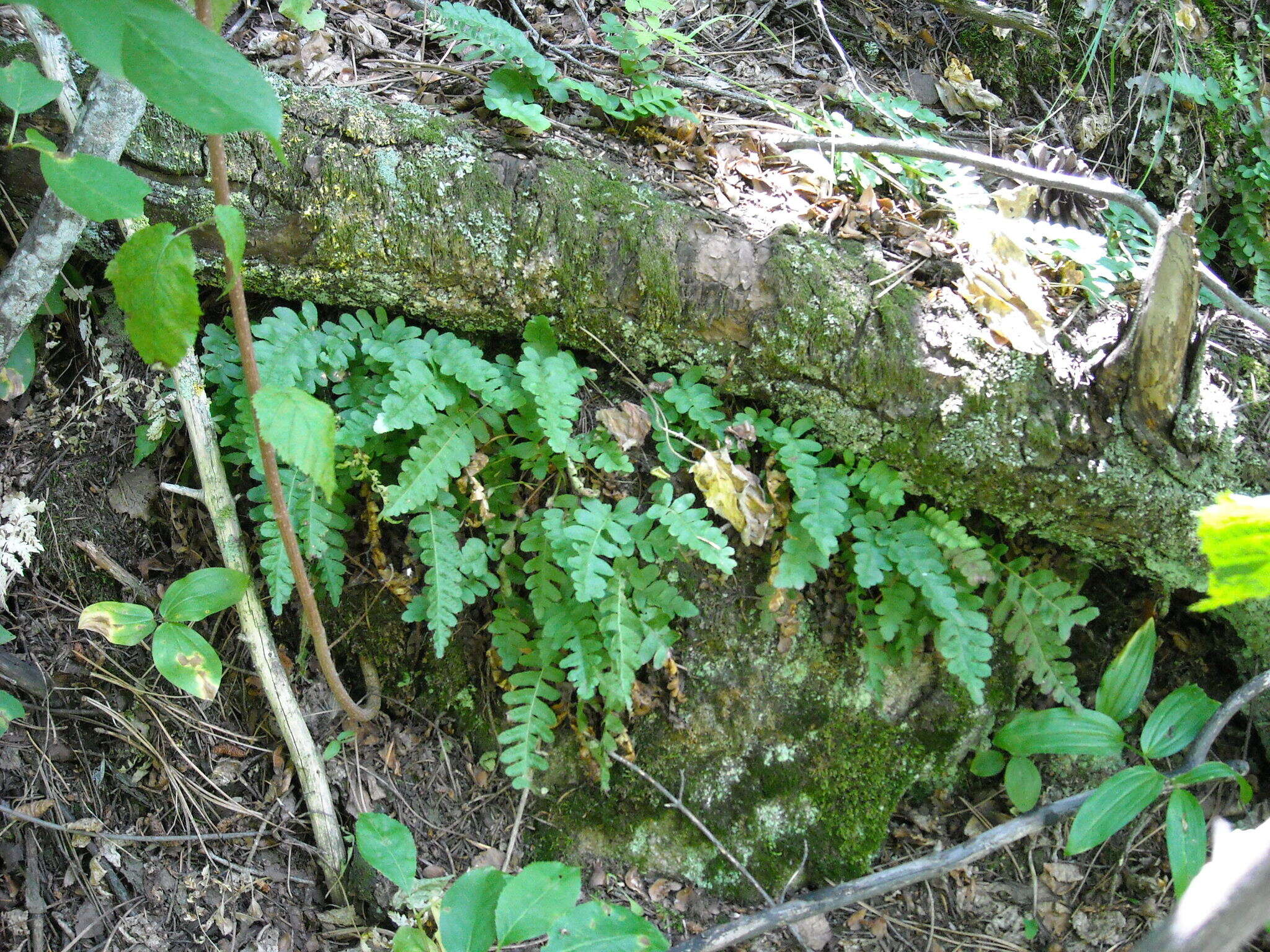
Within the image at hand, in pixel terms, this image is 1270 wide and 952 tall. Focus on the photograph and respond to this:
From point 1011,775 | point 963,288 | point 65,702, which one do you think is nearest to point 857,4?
point 963,288

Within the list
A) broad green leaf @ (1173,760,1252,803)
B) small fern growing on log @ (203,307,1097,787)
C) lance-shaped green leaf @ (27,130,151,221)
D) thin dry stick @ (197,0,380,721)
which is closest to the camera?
lance-shaped green leaf @ (27,130,151,221)

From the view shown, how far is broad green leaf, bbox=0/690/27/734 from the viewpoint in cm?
243

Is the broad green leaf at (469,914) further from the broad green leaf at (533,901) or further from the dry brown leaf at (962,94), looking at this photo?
the dry brown leaf at (962,94)

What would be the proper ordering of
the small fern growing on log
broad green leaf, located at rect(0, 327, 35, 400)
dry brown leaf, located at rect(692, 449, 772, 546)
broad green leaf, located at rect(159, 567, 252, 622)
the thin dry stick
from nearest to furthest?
the thin dry stick < broad green leaf, located at rect(159, 567, 252, 622) < broad green leaf, located at rect(0, 327, 35, 400) < the small fern growing on log < dry brown leaf, located at rect(692, 449, 772, 546)

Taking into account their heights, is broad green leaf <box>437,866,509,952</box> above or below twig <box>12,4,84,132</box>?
below

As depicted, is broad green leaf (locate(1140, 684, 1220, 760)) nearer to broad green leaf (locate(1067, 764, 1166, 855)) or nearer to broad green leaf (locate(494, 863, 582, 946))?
broad green leaf (locate(1067, 764, 1166, 855))

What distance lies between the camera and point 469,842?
10.2 ft

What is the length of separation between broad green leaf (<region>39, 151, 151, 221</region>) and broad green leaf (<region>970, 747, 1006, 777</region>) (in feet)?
11.4

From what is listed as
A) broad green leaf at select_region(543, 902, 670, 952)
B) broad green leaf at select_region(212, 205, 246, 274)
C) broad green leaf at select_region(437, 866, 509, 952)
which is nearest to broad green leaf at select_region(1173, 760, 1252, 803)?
broad green leaf at select_region(543, 902, 670, 952)

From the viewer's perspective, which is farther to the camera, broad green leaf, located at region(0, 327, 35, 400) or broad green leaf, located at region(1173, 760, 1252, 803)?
broad green leaf, located at region(1173, 760, 1252, 803)

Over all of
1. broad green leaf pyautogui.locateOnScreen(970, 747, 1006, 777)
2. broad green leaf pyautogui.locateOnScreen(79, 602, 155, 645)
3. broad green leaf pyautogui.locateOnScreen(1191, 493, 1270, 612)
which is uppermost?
broad green leaf pyautogui.locateOnScreen(1191, 493, 1270, 612)

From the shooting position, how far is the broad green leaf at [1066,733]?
3.10m

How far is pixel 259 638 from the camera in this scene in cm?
290

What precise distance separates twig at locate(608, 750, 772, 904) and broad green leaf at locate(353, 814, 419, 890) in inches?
35.2
